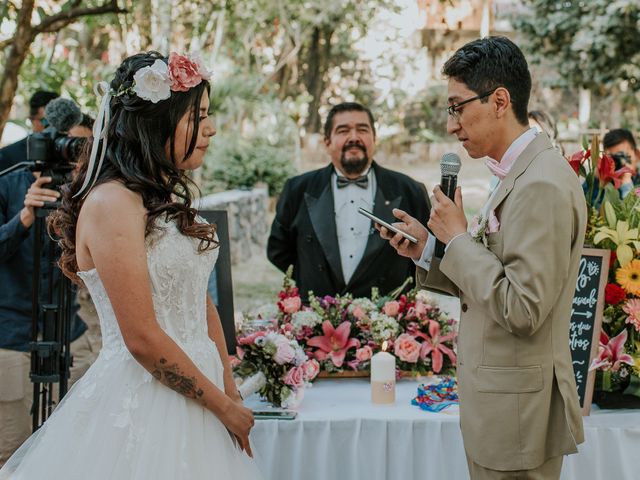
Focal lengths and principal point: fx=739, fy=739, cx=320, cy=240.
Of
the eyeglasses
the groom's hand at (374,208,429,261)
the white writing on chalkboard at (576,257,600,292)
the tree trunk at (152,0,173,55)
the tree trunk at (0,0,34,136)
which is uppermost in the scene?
the tree trunk at (152,0,173,55)

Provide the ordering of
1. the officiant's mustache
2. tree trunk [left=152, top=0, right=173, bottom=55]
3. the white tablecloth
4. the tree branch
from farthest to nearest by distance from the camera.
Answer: tree trunk [left=152, top=0, right=173, bottom=55]
the officiant's mustache
the tree branch
the white tablecloth

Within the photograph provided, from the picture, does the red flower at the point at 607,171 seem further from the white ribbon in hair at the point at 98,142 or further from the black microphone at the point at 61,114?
the black microphone at the point at 61,114

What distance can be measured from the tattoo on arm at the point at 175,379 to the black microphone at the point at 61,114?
156cm

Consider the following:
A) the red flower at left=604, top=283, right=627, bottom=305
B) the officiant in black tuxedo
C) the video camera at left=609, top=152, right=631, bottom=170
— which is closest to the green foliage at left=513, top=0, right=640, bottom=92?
the video camera at left=609, top=152, right=631, bottom=170

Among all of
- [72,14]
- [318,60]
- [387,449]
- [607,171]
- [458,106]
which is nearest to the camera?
[458,106]

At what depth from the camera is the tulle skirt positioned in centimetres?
193

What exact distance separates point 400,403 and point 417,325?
41 centimetres

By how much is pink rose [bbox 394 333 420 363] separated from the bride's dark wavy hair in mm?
1277

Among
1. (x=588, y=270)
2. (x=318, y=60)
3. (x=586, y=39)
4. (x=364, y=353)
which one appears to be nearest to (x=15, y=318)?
(x=364, y=353)

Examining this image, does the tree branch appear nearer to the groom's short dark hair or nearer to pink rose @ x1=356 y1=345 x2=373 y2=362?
pink rose @ x1=356 y1=345 x2=373 y2=362

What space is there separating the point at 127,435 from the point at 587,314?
1780mm

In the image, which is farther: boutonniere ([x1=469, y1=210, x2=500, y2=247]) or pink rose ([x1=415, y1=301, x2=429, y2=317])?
pink rose ([x1=415, y1=301, x2=429, y2=317])

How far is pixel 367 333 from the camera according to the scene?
127 inches

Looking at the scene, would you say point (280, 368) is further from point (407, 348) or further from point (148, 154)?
point (148, 154)
